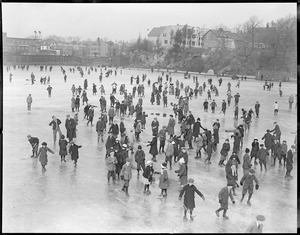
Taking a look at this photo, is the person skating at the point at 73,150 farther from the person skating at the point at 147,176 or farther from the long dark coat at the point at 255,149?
the long dark coat at the point at 255,149

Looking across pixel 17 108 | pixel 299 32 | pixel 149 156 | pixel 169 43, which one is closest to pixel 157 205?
pixel 149 156

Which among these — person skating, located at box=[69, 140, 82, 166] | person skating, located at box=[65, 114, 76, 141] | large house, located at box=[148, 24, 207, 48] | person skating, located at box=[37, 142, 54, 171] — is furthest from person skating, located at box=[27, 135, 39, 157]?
large house, located at box=[148, 24, 207, 48]

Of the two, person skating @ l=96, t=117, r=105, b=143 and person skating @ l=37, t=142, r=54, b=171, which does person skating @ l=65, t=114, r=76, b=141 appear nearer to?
person skating @ l=96, t=117, r=105, b=143

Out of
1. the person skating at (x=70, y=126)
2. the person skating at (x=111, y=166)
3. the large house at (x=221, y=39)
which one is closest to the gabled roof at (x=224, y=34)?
the large house at (x=221, y=39)

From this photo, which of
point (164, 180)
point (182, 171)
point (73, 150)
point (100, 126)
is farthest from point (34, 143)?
point (182, 171)

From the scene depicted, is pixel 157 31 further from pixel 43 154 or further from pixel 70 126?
pixel 43 154

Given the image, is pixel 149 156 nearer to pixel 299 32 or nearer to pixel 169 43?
pixel 299 32

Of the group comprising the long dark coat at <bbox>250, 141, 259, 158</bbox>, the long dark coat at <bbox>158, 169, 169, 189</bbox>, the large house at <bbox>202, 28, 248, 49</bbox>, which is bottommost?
the long dark coat at <bbox>158, 169, 169, 189</bbox>

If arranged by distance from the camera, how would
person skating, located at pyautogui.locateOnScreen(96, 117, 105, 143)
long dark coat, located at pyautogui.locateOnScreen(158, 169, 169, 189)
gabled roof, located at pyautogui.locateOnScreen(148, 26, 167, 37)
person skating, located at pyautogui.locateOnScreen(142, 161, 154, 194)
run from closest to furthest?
long dark coat, located at pyautogui.locateOnScreen(158, 169, 169, 189) < person skating, located at pyautogui.locateOnScreen(142, 161, 154, 194) < person skating, located at pyautogui.locateOnScreen(96, 117, 105, 143) < gabled roof, located at pyautogui.locateOnScreen(148, 26, 167, 37)
